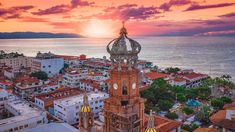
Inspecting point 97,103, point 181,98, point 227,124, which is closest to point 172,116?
point 181,98

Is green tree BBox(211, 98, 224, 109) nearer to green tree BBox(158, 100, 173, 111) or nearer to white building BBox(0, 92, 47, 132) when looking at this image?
green tree BBox(158, 100, 173, 111)

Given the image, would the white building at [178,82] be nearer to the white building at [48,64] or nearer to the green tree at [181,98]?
the green tree at [181,98]

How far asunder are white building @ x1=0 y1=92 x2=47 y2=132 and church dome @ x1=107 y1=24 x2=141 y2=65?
24047 mm

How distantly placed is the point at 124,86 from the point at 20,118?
25.1 meters

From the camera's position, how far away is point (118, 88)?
46.4 feet

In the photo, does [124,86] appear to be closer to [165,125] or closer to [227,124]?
[227,124]

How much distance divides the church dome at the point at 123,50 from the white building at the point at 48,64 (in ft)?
234

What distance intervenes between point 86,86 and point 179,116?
25938 millimetres

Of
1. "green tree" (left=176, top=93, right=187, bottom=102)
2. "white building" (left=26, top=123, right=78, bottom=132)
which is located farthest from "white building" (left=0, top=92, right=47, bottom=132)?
"green tree" (left=176, top=93, right=187, bottom=102)

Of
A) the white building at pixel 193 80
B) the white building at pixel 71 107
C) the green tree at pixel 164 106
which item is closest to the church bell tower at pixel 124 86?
the white building at pixel 71 107

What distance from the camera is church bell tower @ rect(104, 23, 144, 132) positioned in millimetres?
13836

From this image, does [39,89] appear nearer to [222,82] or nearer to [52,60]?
[52,60]

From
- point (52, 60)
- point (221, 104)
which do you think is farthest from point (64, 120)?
point (52, 60)

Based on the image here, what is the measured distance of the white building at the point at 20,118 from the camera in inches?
1285
